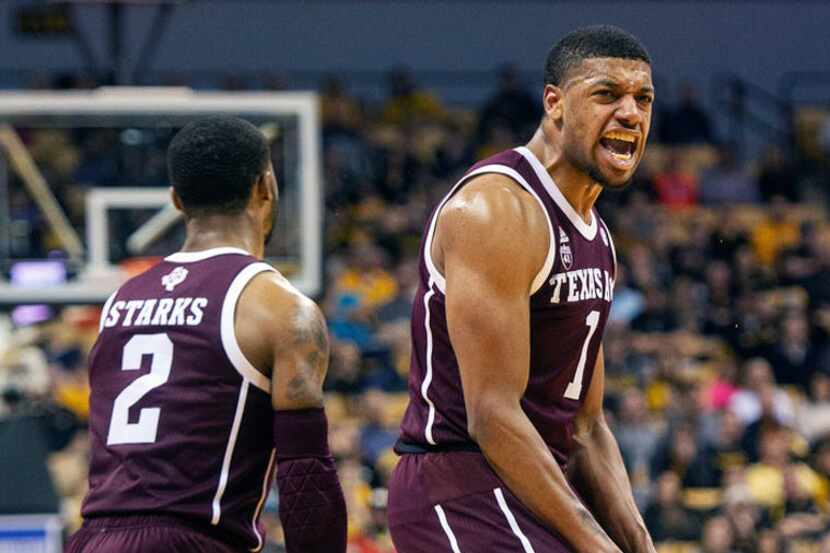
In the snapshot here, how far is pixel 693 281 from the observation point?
15781mm

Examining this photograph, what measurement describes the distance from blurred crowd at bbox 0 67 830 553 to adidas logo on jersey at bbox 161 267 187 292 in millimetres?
3777

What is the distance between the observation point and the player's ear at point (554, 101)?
174 inches

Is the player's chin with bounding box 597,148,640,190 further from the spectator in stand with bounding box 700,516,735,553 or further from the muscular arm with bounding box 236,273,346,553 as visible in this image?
the spectator in stand with bounding box 700,516,735,553

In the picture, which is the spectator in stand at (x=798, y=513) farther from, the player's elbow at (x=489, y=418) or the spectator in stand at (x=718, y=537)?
the player's elbow at (x=489, y=418)

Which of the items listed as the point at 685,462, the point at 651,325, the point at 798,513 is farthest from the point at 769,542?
the point at 651,325

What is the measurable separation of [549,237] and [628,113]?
0.40 metres

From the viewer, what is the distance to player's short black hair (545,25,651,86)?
14.3ft

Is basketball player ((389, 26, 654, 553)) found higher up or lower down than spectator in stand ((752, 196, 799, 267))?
higher up

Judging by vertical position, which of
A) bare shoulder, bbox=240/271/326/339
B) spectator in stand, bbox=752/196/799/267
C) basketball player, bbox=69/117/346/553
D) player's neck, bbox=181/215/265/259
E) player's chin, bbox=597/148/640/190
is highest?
player's chin, bbox=597/148/640/190

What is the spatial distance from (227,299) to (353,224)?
12102mm

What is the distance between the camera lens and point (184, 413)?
4.19 m

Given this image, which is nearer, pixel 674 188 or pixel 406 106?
pixel 674 188

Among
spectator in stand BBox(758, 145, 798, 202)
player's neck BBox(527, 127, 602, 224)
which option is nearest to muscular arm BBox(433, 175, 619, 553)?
player's neck BBox(527, 127, 602, 224)

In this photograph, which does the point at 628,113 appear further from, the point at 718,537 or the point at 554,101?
the point at 718,537
